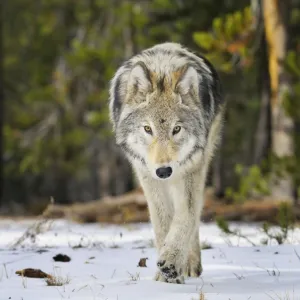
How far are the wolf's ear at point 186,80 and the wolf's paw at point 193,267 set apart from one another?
1536 mm

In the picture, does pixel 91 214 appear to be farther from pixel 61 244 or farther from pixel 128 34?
pixel 128 34

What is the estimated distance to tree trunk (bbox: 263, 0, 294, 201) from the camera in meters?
13.8

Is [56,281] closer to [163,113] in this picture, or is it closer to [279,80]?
[163,113]

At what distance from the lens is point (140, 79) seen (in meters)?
6.16

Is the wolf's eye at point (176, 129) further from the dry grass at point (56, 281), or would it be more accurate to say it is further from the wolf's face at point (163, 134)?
the dry grass at point (56, 281)

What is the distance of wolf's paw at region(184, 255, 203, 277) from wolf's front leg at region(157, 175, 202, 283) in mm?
236

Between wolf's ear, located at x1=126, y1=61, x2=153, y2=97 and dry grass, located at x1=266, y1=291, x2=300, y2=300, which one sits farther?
wolf's ear, located at x1=126, y1=61, x2=153, y2=97

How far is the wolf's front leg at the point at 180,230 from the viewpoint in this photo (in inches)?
214

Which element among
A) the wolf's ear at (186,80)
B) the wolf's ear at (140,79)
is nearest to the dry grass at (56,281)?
the wolf's ear at (140,79)

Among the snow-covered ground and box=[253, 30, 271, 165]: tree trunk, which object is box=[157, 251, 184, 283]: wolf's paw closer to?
the snow-covered ground

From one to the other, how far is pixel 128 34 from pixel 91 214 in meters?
8.75

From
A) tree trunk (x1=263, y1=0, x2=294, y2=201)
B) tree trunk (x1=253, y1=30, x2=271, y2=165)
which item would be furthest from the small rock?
tree trunk (x1=253, y1=30, x2=271, y2=165)

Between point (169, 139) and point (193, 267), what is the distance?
123 cm

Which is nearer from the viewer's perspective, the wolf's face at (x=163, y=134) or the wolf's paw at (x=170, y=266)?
the wolf's paw at (x=170, y=266)
